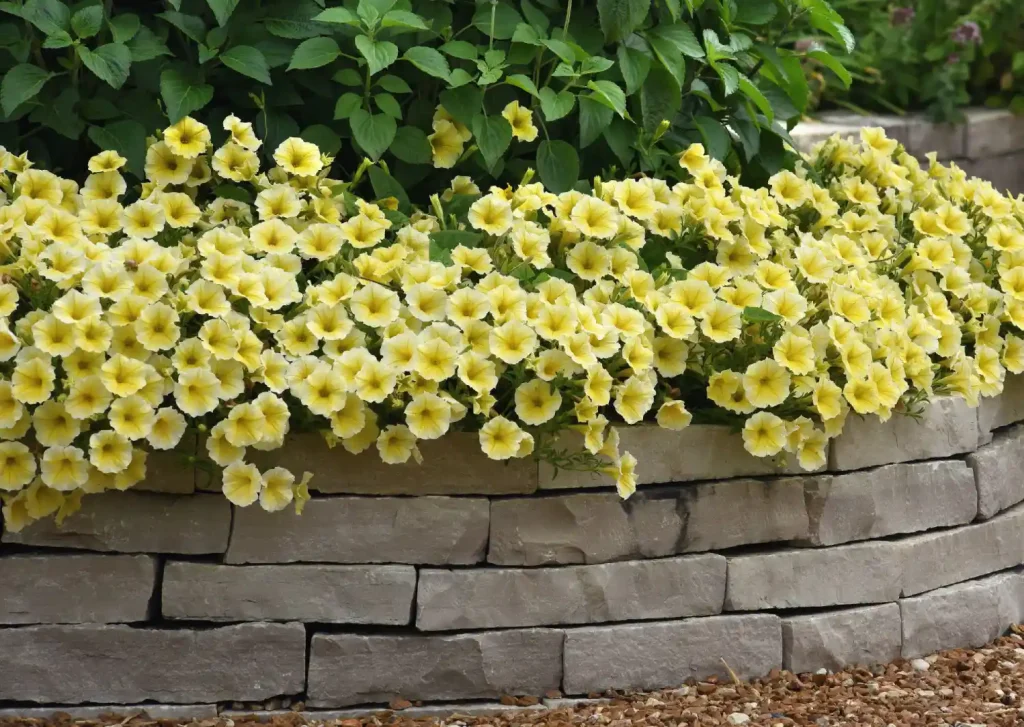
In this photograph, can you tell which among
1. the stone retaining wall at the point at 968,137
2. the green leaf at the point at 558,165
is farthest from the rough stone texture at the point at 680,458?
the stone retaining wall at the point at 968,137

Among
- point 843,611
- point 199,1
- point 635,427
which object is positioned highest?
point 199,1

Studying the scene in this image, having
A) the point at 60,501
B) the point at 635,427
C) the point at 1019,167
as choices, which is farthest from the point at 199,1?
the point at 1019,167

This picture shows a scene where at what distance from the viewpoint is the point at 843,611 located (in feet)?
7.74

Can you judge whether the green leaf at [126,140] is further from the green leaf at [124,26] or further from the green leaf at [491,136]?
the green leaf at [491,136]

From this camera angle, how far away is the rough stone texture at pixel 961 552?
2.42 meters

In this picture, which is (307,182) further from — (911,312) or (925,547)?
(925,547)

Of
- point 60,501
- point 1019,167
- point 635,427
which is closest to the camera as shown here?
point 60,501

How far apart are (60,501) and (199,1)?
3.29ft

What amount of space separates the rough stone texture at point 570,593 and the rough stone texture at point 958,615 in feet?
1.39

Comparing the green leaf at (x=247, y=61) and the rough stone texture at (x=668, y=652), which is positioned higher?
the green leaf at (x=247, y=61)

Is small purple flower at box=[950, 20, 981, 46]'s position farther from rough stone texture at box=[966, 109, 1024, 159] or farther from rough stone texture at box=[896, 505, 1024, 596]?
rough stone texture at box=[896, 505, 1024, 596]

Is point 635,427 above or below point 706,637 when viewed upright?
above

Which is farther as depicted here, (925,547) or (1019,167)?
(1019,167)

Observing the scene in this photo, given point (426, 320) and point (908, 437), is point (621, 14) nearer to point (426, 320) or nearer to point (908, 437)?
point (426, 320)
